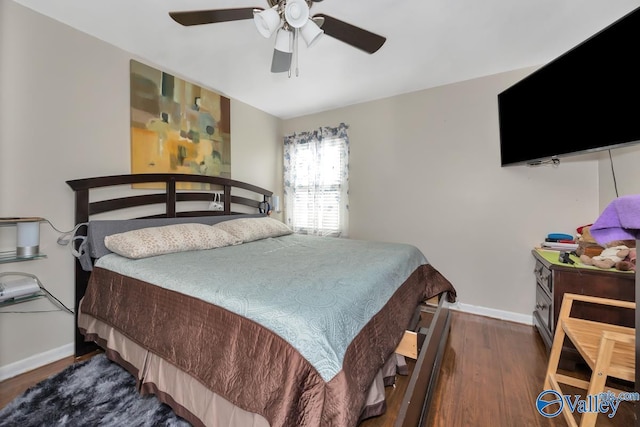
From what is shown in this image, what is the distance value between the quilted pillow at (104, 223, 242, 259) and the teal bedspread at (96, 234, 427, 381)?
0.24 feet

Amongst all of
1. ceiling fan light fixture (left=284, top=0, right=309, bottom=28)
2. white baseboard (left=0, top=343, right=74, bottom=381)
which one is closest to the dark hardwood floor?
white baseboard (left=0, top=343, right=74, bottom=381)

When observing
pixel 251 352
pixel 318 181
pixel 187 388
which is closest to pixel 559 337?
pixel 251 352

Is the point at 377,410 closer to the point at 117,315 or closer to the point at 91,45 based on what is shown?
the point at 117,315

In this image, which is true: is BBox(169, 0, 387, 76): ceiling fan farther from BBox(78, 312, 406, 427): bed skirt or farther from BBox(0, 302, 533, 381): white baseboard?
BBox(0, 302, 533, 381): white baseboard

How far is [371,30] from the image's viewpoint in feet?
6.52

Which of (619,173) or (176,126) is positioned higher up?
(176,126)

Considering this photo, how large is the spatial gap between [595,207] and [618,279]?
975 millimetres

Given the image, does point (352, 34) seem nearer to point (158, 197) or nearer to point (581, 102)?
point (581, 102)

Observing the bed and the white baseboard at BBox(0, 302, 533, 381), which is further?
the white baseboard at BBox(0, 302, 533, 381)

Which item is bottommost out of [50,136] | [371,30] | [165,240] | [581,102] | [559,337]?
[559,337]

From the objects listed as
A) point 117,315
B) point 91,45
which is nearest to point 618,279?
point 117,315

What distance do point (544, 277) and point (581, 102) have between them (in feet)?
4.28

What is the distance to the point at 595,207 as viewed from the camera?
2305 millimetres

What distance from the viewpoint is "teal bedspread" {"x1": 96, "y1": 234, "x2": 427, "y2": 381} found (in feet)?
3.11
